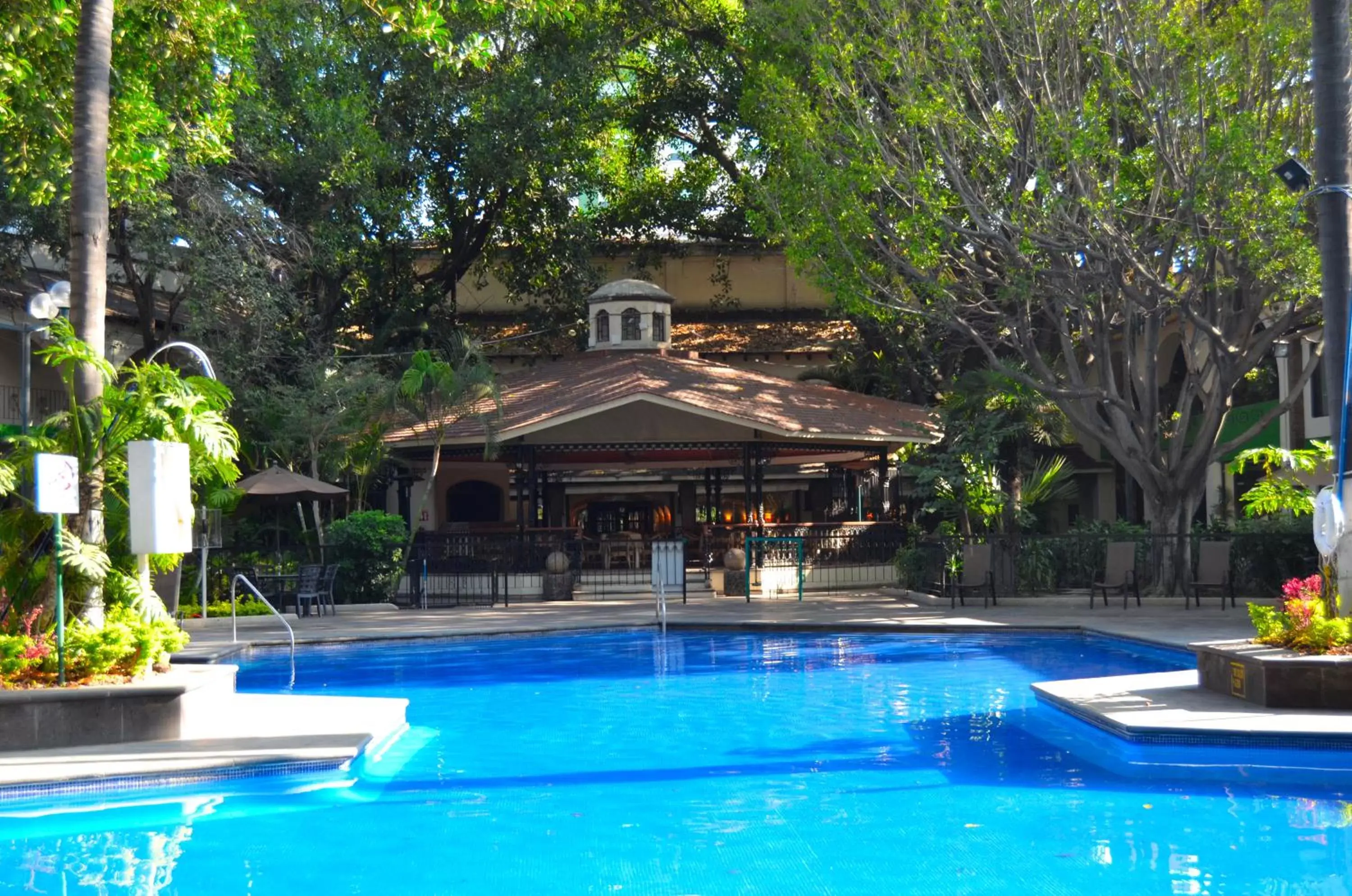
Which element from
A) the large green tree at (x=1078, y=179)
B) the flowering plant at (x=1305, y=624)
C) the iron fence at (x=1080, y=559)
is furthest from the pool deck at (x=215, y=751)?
the iron fence at (x=1080, y=559)

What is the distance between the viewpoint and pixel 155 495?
35.5 feet

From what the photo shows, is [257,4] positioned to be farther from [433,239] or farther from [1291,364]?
[1291,364]

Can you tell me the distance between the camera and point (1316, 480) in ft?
78.6

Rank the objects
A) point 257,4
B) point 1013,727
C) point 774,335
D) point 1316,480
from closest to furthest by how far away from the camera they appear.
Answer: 1. point 1013,727
2. point 1316,480
3. point 257,4
4. point 774,335

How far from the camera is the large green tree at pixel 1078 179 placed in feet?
64.3

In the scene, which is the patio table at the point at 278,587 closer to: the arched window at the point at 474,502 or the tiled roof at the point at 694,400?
the tiled roof at the point at 694,400

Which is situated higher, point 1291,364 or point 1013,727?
point 1291,364

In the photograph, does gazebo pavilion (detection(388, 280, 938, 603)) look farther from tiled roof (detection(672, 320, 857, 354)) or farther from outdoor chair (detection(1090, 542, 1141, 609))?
outdoor chair (detection(1090, 542, 1141, 609))

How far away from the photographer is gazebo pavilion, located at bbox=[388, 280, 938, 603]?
89.8ft

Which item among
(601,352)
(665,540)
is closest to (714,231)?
(601,352)

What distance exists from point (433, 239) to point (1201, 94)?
2228 centimetres

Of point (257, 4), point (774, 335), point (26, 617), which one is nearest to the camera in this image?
point (26, 617)

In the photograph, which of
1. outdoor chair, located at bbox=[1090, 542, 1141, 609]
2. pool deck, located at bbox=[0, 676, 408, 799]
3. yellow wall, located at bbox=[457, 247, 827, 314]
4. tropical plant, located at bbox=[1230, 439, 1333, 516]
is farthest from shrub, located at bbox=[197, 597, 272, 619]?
yellow wall, located at bbox=[457, 247, 827, 314]

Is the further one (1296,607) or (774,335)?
(774,335)
